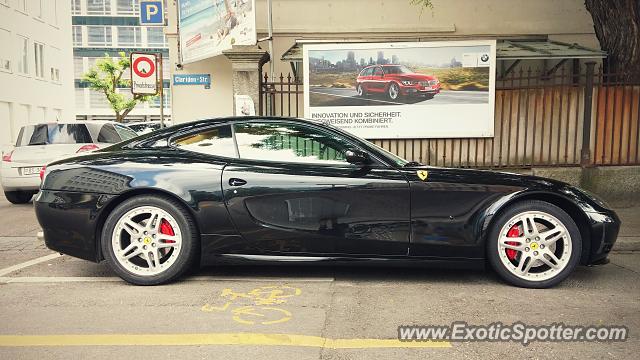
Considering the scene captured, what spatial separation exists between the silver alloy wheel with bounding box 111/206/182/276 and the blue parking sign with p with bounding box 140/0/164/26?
954cm

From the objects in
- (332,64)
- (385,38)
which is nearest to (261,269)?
(332,64)

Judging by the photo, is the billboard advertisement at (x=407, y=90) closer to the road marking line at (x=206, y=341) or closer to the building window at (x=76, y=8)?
the road marking line at (x=206, y=341)

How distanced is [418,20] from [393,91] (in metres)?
3.86

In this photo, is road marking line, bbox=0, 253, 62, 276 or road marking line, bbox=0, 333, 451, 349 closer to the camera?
road marking line, bbox=0, 333, 451, 349

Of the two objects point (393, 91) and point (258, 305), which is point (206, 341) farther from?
point (393, 91)

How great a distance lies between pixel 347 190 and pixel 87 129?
742 centimetres

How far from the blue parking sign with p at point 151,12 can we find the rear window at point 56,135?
3.72 m

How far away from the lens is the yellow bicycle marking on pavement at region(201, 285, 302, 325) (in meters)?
Answer: 3.85

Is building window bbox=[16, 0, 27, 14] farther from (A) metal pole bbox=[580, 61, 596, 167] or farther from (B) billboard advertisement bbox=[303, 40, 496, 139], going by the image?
(A) metal pole bbox=[580, 61, 596, 167]

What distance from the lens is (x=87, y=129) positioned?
1043 centimetres

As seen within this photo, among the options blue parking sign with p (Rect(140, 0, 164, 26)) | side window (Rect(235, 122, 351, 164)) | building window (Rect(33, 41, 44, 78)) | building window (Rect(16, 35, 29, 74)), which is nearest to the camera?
side window (Rect(235, 122, 351, 164))

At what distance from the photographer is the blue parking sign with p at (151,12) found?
1300cm

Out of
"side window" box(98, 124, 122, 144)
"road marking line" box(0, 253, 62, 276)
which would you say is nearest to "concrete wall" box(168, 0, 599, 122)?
"side window" box(98, 124, 122, 144)

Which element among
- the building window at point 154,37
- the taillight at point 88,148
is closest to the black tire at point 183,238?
the taillight at point 88,148
